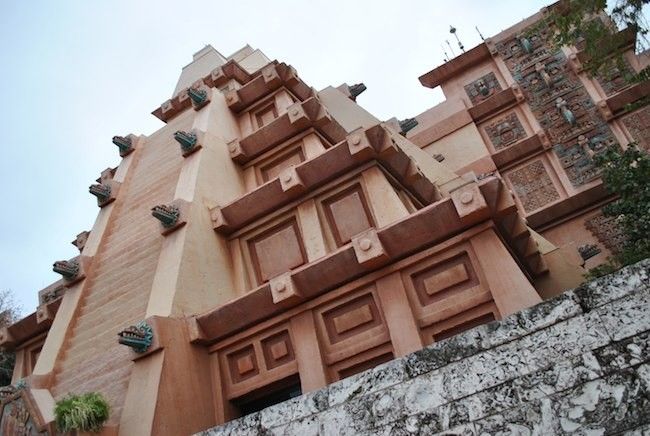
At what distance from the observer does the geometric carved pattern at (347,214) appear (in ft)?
28.5

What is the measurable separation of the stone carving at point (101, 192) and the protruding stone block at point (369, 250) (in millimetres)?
7363

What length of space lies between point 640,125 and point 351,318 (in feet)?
41.5

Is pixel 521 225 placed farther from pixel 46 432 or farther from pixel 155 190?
pixel 155 190

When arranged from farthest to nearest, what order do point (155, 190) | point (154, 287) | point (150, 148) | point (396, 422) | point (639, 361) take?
point (150, 148)
point (155, 190)
point (154, 287)
point (396, 422)
point (639, 361)

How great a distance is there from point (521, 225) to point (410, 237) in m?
1.93

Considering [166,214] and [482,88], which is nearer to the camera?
[166,214]

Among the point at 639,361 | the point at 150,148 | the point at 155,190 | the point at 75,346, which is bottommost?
the point at 639,361

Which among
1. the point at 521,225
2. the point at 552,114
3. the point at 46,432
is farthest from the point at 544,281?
the point at 552,114

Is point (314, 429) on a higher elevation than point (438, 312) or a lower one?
lower

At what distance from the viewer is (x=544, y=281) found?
8.98 metres

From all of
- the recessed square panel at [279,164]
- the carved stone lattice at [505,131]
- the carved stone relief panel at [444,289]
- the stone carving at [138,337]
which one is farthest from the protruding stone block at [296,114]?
the carved stone lattice at [505,131]

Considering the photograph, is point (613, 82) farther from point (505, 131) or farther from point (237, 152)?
point (237, 152)

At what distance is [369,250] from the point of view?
704 cm

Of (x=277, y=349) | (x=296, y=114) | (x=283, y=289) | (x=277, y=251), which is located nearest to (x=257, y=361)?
(x=277, y=349)
